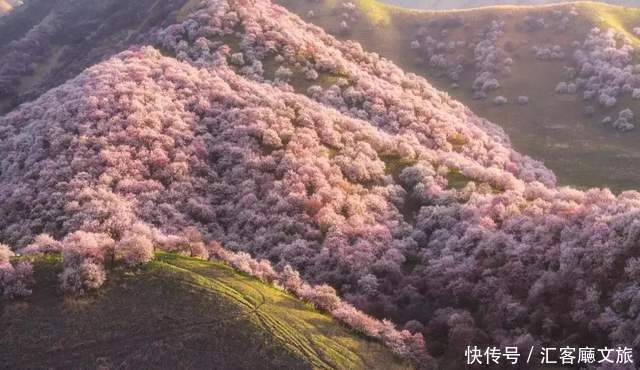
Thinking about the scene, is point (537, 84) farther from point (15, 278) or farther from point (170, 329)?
point (15, 278)

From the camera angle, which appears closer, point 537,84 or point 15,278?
point 15,278

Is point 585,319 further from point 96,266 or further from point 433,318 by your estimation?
point 96,266

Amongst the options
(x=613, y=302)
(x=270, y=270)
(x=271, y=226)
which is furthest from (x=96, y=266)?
(x=613, y=302)

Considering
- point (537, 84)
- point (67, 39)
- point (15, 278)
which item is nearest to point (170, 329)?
point (15, 278)

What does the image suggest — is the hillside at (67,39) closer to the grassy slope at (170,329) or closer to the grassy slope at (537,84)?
the grassy slope at (537,84)

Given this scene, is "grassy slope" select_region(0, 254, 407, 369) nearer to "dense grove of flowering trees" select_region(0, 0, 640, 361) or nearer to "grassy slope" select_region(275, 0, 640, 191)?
"dense grove of flowering trees" select_region(0, 0, 640, 361)

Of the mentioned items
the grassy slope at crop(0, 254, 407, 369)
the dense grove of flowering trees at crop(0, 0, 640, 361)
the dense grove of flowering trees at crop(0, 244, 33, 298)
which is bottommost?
the dense grove of flowering trees at crop(0, 0, 640, 361)

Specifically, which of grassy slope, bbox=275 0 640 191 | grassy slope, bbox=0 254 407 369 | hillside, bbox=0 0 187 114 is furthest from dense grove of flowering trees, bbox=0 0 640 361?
hillside, bbox=0 0 187 114


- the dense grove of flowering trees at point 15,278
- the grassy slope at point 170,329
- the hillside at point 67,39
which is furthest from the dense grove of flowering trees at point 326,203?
the hillside at point 67,39
